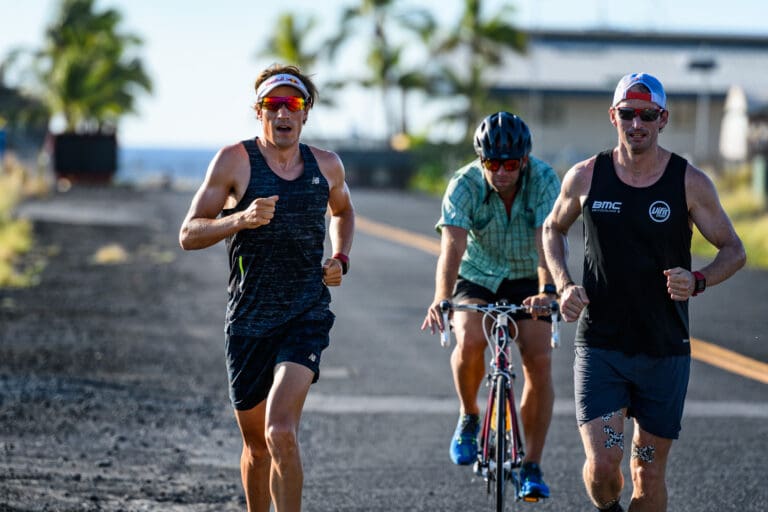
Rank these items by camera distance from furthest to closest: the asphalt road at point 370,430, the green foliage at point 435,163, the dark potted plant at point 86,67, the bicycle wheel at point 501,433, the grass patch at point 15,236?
1. the dark potted plant at point 86,67
2. the green foliage at point 435,163
3. the grass patch at point 15,236
4. the asphalt road at point 370,430
5. the bicycle wheel at point 501,433

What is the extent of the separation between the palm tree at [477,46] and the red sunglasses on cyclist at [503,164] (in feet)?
174

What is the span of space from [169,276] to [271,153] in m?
15.1

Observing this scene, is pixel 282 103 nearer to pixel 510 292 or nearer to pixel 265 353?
pixel 265 353

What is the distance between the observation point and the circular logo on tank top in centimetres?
603

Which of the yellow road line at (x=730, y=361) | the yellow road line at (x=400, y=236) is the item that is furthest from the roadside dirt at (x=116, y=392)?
the yellow road line at (x=400, y=236)

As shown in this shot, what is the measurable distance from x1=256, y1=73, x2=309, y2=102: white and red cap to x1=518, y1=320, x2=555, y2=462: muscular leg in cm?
193

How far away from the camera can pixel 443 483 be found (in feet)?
27.5

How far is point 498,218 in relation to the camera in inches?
295

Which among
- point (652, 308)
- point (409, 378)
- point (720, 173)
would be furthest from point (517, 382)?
point (720, 173)

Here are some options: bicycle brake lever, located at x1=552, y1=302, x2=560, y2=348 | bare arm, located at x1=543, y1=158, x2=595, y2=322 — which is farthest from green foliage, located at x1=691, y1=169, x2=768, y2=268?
bare arm, located at x1=543, y1=158, x2=595, y2=322

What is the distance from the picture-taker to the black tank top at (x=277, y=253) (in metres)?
6.30

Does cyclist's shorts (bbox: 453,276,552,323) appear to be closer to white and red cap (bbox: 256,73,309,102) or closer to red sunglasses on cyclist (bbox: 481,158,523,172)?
red sunglasses on cyclist (bbox: 481,158,523,172)

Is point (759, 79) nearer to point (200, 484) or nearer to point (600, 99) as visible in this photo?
point (600, 99)

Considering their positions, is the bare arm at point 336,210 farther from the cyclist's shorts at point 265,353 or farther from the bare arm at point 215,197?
the bare arm at point 215,197
